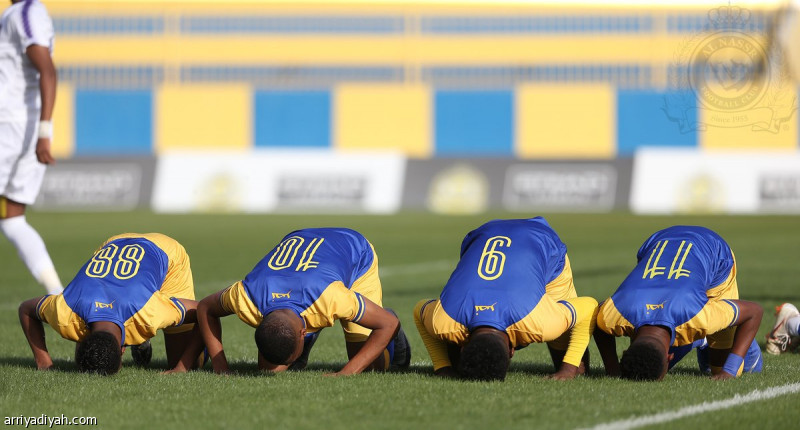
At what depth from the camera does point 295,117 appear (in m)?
41.9

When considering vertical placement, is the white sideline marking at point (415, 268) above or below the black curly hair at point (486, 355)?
below

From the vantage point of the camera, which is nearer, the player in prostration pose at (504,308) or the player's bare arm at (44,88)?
the player in prostration pose at (504,308)

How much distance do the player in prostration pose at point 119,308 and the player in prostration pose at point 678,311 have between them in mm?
2421

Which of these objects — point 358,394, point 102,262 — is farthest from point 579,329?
point 102,262

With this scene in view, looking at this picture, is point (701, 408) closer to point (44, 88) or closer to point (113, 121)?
point (44, 88)

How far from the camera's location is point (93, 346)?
229 inches

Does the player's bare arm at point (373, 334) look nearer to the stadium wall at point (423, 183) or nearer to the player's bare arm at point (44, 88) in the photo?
the player's bare arm at point (44, 88)

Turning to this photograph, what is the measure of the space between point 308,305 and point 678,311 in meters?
1.93

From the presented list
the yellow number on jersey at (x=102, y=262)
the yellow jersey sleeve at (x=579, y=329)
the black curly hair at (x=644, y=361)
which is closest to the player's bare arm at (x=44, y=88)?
the yellow number on jersey at (x=102, y=262)

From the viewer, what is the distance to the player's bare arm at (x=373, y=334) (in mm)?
6066

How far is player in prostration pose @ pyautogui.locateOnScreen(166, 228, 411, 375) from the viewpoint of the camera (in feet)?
18.5

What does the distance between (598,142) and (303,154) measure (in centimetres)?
1859

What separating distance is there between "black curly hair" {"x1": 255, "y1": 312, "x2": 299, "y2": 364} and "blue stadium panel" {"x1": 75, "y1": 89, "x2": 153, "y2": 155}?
37.1 m

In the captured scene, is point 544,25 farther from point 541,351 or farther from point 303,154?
point 541,351
